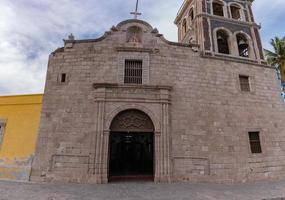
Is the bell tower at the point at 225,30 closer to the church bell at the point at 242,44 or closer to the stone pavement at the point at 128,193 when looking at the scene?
the church bell at the point at 242,44

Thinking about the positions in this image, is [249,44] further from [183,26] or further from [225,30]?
[183,26]

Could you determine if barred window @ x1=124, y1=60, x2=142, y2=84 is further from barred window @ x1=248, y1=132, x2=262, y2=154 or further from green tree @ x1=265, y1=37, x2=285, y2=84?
green tree @ x1=265, y1=37, x2=285, y2=84

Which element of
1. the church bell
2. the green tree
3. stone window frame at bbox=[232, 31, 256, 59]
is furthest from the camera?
the green tree

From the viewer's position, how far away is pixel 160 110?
9438 mm

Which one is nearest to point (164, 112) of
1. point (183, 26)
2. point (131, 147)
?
point (131, 147)

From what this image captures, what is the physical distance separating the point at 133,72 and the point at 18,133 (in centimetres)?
681

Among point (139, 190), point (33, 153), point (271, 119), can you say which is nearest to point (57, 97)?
point (33, 153)

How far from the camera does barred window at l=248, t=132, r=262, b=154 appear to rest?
395 inches

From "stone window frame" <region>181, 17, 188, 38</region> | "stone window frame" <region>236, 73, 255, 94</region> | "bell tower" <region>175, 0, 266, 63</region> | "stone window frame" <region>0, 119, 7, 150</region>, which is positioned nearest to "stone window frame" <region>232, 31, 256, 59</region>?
"bell tower" <region>175, 0, 266, 63</region>

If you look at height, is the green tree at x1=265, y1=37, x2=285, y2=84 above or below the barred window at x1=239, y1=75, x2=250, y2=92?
above

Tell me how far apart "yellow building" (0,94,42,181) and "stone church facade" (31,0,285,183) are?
59 cm

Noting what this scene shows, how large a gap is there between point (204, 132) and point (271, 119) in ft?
15.1

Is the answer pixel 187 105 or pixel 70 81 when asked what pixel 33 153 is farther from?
pixel 187 105

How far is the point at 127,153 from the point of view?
14914 millimetres
